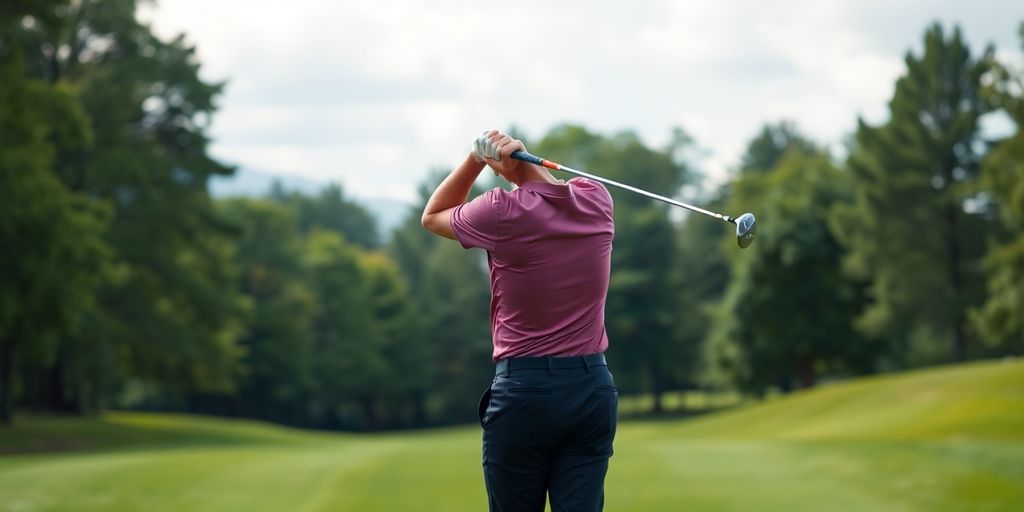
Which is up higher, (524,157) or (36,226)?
(36,226)

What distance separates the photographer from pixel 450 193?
204 inches

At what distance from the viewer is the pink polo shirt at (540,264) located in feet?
15.8

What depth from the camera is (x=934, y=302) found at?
52.4 metres

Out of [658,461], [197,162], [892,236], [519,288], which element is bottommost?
[658,461]

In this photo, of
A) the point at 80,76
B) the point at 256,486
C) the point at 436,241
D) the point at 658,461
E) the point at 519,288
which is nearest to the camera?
the point at 519,288

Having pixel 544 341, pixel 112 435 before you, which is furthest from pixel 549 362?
pixel 112 435

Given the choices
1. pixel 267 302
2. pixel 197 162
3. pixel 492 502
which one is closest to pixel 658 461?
pixel 492 502

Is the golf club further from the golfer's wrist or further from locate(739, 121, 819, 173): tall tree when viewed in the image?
locate(739, 121, 819, 173): tall tree

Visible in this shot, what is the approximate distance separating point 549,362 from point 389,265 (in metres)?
84.8

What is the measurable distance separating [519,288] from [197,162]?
39597mm

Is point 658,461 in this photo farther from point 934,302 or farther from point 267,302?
point 267,302

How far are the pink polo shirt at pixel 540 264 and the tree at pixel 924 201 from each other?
48.3 m

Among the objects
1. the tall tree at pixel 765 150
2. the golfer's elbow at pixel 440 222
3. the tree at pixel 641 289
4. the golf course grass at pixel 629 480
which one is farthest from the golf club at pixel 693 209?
the tall tree at pixel 765 150

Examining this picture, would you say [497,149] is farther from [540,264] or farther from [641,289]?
[641,289]
